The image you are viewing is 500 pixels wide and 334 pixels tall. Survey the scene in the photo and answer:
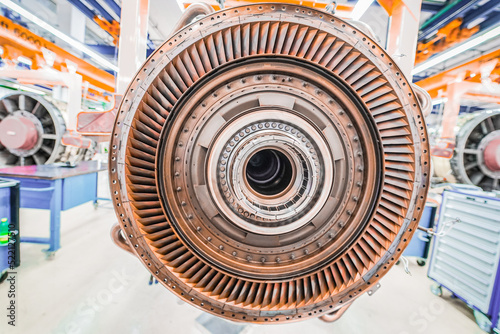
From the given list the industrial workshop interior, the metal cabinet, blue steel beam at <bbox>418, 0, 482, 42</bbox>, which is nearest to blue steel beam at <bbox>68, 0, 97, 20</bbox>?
the industrial workshop interior

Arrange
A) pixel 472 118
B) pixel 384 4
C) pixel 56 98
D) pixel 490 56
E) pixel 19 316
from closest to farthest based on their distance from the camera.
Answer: pixel 384 4 → pixel 19 316 → pixel 490 56 → pixel 472 118 → pixel 56 98

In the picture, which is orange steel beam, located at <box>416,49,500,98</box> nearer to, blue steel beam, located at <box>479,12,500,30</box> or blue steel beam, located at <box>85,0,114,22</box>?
blue steel beam, located at <box>479,12,500,30</box>

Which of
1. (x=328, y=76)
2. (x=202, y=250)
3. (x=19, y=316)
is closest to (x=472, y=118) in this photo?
(x=328, y=76)

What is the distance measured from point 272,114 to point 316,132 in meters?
0.21

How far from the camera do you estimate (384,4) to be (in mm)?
1649

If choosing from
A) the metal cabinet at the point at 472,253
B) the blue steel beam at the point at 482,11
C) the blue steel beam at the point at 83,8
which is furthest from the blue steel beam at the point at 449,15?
the blue steel beam at the point at 83,8

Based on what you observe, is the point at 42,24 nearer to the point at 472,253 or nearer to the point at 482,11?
the point at 472,253

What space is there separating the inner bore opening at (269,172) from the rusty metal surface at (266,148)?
279 millimetres

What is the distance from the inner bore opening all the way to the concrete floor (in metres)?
0.97

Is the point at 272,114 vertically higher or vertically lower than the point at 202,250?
higher

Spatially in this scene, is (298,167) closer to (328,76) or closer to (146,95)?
(328,76)

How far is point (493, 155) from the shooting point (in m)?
4.37

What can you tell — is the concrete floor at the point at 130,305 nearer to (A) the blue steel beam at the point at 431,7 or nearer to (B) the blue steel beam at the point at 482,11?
(B) the blue steel beam at the point at 482,11

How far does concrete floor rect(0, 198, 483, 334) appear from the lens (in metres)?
1.93
